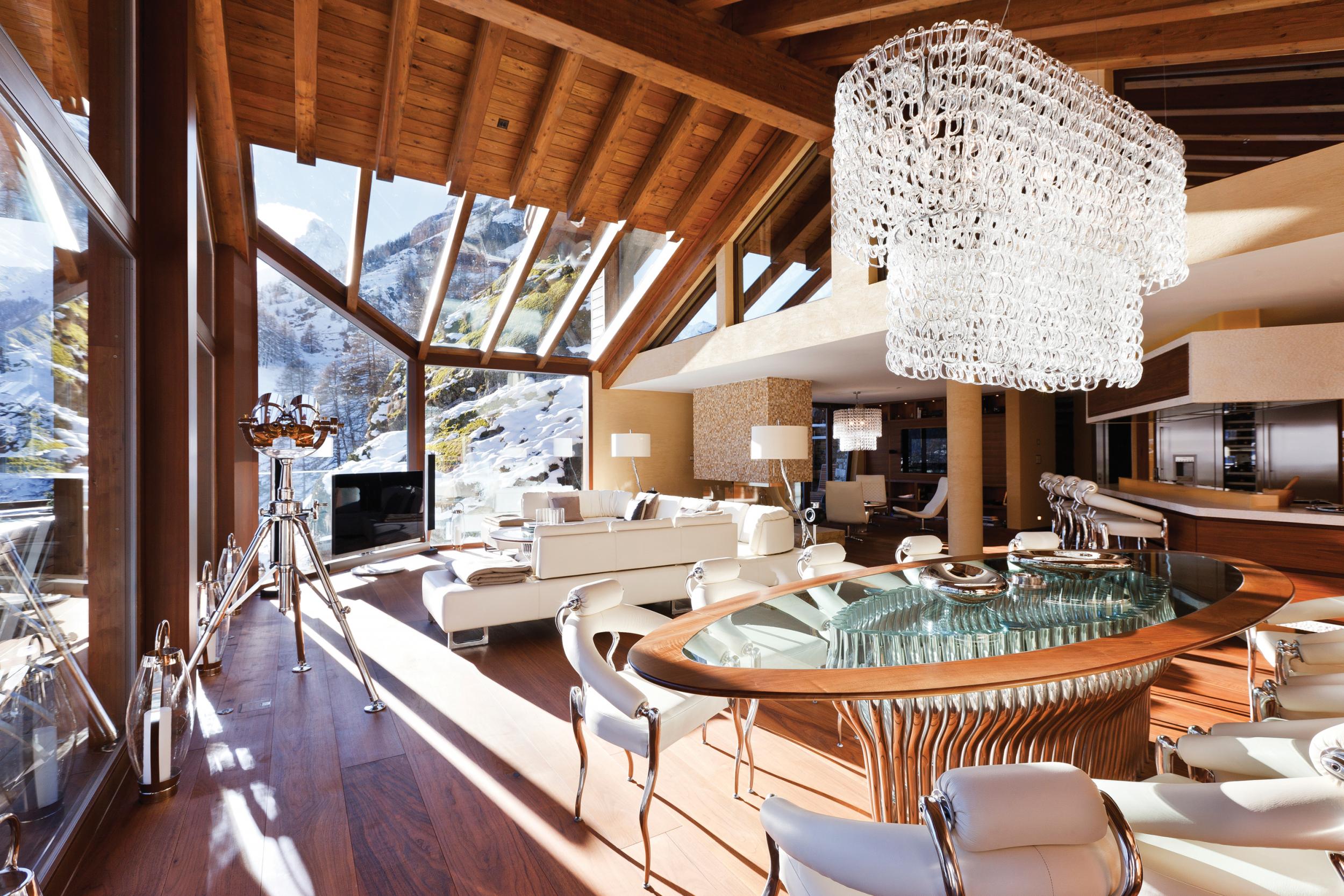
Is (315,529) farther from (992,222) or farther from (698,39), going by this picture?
(992,222)

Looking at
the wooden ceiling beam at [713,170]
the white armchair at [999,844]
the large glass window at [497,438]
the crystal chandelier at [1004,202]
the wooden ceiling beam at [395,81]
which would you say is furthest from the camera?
the large glass window at [497,438]

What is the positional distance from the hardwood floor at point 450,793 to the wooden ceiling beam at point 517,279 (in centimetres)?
527

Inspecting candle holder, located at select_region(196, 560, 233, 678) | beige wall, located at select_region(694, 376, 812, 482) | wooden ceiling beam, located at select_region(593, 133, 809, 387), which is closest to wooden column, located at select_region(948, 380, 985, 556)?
beige wall, located at select_region(694, 376, 812, 482)

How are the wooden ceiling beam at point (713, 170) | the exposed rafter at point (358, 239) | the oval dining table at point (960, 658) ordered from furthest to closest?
the wooden ceiling beam at point (713, 170) → the exposed rafter at point (358, 239) → the oval dining table at point (960, 658)

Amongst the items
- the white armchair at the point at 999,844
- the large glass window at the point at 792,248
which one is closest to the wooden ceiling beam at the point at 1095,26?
the large glass window at the point at 792,248

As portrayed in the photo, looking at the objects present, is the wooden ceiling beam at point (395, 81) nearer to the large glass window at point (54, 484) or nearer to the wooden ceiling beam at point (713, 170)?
the large glass window at point (54, 484)

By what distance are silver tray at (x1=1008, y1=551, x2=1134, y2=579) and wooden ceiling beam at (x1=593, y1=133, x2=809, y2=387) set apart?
560cm

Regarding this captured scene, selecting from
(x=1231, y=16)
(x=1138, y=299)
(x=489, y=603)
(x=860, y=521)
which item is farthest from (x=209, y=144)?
(x=860, y=521)

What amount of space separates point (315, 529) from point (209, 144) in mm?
4045

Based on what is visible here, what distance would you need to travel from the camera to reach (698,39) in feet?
14.3

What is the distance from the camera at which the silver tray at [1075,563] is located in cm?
259

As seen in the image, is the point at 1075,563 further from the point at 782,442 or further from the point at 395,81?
the point at 395,81

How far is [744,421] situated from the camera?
29.7 feet

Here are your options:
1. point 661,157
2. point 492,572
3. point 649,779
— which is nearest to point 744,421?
point 661,157
